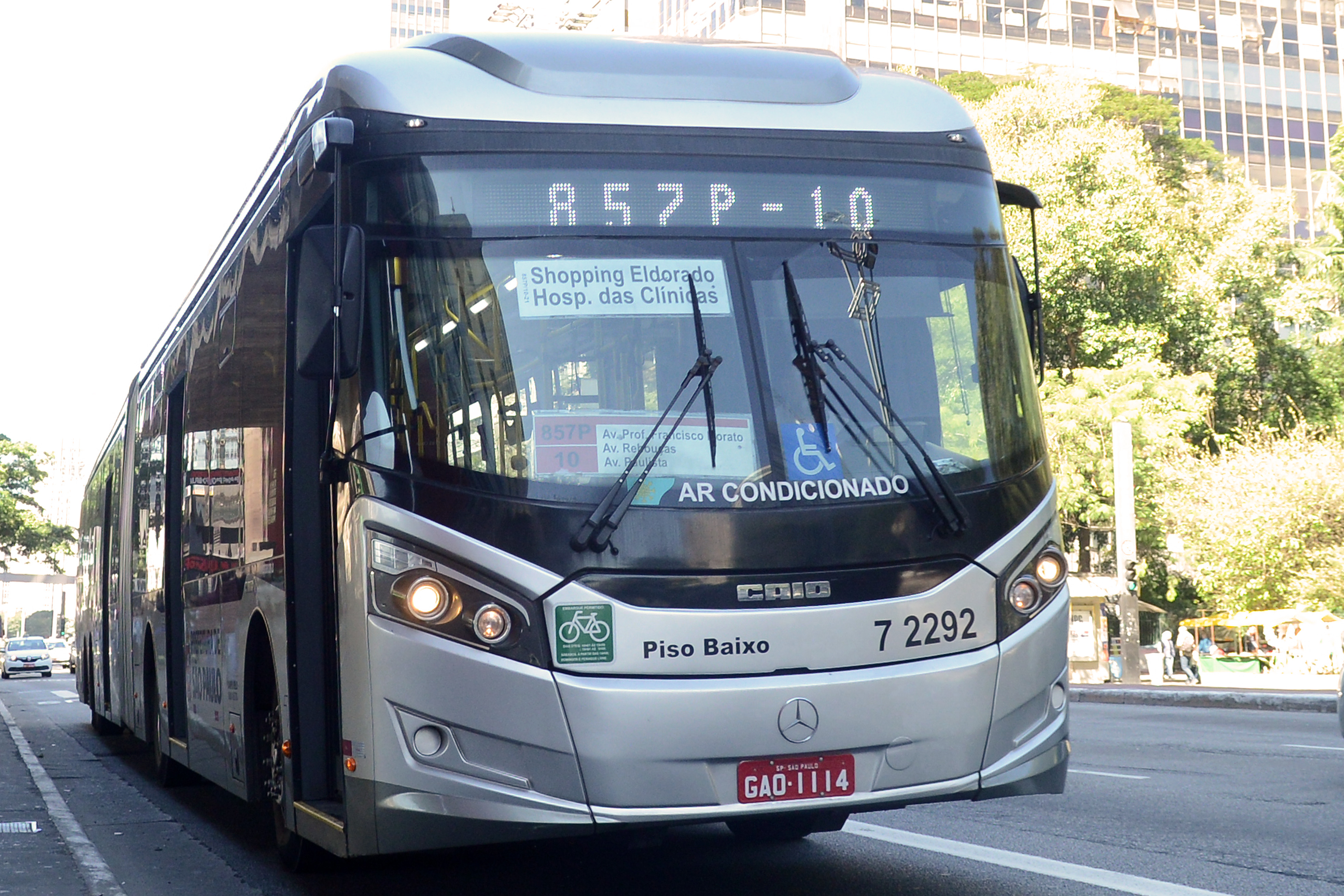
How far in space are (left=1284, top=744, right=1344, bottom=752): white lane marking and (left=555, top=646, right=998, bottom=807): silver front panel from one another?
966 centimetres

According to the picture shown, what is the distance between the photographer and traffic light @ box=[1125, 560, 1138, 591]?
3136 cm

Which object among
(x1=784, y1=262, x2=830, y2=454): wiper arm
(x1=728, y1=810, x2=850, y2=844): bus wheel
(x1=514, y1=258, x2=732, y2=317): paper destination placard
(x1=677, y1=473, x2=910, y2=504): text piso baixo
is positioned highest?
(x1=514, y1=258, x2=732, y2=317): paper destination placard

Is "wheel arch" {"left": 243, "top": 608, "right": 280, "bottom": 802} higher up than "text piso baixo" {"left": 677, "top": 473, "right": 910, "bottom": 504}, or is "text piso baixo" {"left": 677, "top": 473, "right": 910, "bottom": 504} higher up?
"text piso baixo" {"left": 677, "top": 473, "right": 910, "bottom": 504}

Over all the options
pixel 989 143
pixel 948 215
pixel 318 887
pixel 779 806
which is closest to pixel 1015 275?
pixel 948 215

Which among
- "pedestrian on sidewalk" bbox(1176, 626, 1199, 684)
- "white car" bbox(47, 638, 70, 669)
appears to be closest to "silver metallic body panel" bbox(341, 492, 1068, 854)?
"pedestrian on sidewalk" bbox(1176, 626, 1199, 684)

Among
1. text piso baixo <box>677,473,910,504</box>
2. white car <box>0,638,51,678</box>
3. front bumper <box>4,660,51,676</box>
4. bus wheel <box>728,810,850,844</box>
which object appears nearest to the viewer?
text piso baixo <box>677,473,910,504</box>

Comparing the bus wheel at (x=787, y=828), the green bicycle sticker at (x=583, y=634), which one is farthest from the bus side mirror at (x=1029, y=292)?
the bus wheel at (x=787, y=828)

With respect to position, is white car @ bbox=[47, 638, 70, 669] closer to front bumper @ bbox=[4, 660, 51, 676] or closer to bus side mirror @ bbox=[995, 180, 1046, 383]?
front bumper @ bbox=[4, 660, 51, 676]

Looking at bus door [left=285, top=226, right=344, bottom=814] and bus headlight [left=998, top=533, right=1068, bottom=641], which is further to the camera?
bus door [left=285, top=226, right=344, bottom=814]

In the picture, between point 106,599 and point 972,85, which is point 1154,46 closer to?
point 972,85

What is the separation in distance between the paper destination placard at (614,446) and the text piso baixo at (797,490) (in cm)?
5

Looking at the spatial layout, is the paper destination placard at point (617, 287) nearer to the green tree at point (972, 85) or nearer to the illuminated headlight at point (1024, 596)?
the illuminated headlight at point (1024, 596)

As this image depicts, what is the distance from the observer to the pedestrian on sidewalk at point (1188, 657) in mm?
34812

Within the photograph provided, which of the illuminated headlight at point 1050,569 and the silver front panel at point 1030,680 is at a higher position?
the illuminated headlight at point 1050,569
